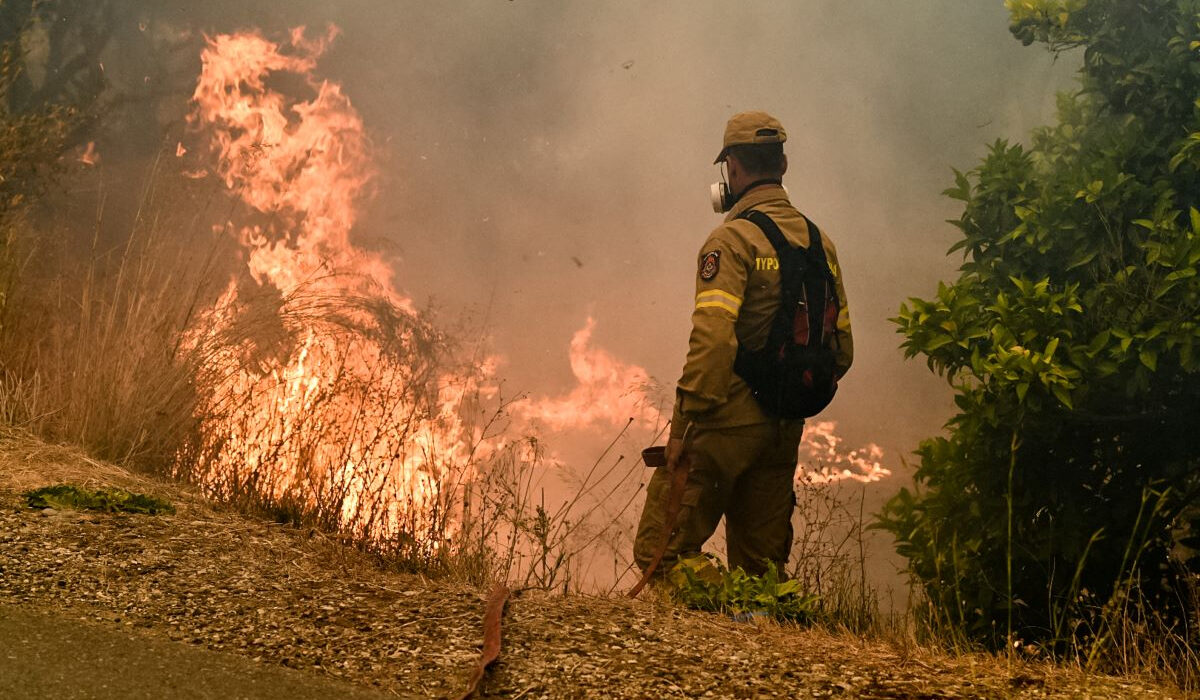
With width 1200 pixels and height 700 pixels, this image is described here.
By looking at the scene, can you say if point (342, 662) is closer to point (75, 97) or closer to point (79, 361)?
point (79, 361)

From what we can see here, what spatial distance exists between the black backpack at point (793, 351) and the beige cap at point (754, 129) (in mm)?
378

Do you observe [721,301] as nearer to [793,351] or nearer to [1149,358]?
[793,351]

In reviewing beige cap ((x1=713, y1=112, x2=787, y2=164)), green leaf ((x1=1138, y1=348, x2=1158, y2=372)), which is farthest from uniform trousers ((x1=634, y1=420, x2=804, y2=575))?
green leaf ((x1=1138, y1=348, x2=1158, y2=372))

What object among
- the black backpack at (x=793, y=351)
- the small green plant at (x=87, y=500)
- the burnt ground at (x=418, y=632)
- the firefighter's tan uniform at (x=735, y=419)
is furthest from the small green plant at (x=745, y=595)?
the small green plant at (x=87, y=500)

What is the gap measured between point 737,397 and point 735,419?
96 mm

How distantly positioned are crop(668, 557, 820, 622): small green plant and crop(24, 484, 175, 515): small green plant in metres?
2.19

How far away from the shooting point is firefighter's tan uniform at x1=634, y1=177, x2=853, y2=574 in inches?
178

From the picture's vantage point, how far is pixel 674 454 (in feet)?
15.0

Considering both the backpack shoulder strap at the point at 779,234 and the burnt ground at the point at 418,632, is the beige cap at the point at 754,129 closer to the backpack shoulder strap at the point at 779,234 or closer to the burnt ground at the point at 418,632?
the backpack shoulder strap at the point at 779,234

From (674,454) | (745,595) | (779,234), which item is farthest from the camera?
(779,234)

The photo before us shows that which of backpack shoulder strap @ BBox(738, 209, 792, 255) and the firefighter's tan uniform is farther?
backpack shoulder strap @ BBox(738, 209, 792, 255)

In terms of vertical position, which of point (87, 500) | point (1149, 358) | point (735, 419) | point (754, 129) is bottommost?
point (87, 500)

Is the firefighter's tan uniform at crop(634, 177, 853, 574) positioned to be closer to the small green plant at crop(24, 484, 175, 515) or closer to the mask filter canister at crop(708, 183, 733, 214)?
the mask filter canister at crop(708, 183, 733, 214)

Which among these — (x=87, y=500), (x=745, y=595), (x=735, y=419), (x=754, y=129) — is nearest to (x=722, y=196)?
(x=754, y=129)
